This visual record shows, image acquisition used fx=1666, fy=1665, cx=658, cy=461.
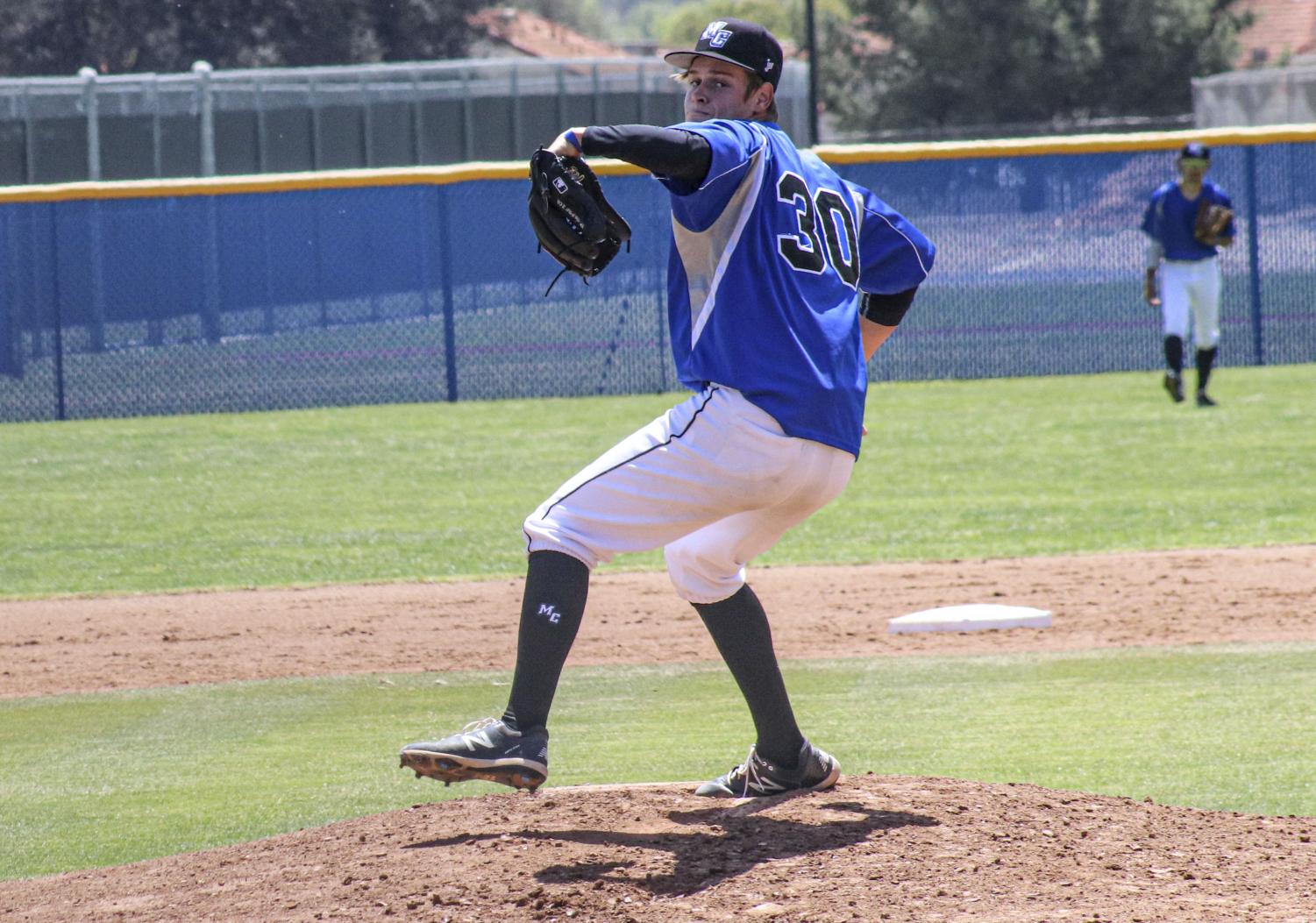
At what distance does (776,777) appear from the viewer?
4395 mm

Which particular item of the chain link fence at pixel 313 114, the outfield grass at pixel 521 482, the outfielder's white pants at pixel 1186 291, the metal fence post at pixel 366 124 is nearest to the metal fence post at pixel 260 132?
the chain link fence at pixel 313 114

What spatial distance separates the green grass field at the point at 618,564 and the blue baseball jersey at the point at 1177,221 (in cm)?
130

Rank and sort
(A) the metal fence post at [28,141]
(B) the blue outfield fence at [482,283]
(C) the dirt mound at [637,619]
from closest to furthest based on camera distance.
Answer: (C) the dirt mound at [637,619]
(B) the blue outfield fence at [482,283]
(A) the metal fence post at [28,141]

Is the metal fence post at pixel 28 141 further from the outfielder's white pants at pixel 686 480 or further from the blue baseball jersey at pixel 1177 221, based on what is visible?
the outfielder's white pants at pixel 686 480

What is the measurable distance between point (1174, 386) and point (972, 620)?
7.19m

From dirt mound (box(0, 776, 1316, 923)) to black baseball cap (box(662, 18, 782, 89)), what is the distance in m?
1.84

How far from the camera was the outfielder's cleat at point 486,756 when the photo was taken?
12.3 ft

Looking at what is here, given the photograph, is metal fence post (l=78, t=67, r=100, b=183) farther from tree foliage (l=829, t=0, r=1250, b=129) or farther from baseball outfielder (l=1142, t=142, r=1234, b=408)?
tree foliage (l=829, t=0, r=1250, b=129)

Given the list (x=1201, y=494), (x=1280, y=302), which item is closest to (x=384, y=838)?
(x=1201, y=494)

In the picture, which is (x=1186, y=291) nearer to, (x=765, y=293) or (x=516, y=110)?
(x=765, y=293)

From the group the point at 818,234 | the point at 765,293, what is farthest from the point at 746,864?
A: the point at 818,234

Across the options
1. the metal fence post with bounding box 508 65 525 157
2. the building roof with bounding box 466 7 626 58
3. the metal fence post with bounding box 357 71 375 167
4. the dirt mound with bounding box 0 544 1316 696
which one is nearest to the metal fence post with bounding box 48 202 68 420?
the dirt mound with bounding box 0 544 1316 696

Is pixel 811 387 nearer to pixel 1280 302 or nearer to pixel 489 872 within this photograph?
pixel 489 872

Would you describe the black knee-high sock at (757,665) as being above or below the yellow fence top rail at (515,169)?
below
